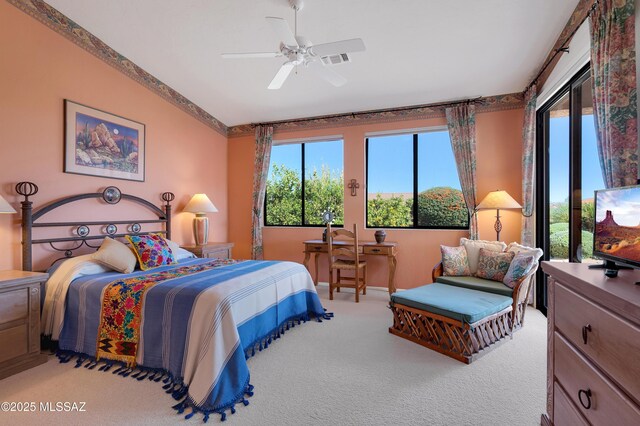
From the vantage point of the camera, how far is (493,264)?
3492 mm

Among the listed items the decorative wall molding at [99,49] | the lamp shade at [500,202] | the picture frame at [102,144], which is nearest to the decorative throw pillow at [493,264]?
the lamp shade at [500,202]

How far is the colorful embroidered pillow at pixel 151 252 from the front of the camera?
335 cm

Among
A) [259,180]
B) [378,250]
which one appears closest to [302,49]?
[378,250]

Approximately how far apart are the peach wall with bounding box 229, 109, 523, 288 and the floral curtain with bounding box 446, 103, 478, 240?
16cm

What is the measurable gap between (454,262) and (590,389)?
252 cm

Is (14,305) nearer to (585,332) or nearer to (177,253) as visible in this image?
(177,253)

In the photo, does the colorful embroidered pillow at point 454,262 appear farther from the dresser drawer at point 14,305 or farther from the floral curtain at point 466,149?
the dresser drawer at point 14,305

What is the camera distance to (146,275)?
292 cm

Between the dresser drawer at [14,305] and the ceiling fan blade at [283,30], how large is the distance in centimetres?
286

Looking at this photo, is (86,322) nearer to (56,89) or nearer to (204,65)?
(56,89)

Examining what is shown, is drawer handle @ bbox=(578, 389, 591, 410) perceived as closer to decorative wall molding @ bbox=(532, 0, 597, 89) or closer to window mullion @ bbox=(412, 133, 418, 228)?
decorative wall molding @ bbox=(532, 0, 597, 89)

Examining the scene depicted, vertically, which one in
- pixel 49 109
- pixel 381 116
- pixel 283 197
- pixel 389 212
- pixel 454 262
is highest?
pixel 381 116

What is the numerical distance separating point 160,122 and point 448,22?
12.9 feet

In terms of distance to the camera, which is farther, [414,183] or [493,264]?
→ [414,183]
